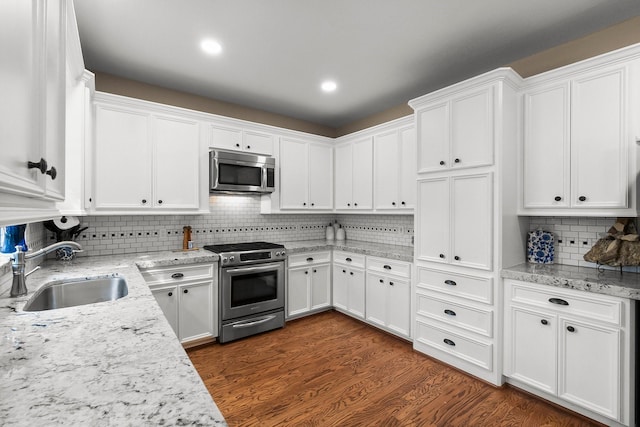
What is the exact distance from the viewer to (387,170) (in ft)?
12.1

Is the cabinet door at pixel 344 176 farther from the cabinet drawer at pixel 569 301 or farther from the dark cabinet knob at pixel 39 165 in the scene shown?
the dark cabinet knob at pixel 39 165

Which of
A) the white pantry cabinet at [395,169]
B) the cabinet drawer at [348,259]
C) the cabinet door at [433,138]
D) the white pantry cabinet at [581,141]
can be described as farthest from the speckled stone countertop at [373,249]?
the white pantry cabinet at [581,141]

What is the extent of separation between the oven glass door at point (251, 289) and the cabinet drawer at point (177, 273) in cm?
17

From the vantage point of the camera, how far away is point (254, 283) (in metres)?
3.37

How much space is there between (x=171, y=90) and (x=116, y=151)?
102 centimetres

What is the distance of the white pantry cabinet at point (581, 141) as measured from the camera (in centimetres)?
208

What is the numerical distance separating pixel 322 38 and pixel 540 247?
100 inches

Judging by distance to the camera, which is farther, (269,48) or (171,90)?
(171,90)

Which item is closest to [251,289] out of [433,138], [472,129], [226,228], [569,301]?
[226,228]

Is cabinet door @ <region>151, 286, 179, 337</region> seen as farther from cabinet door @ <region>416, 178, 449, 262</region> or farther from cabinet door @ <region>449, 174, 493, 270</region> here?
cabinet door @ <region>449, 174, 493, 270</region>

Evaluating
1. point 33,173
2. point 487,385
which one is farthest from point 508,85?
point 33,173

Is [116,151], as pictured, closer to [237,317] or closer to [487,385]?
[237,317]

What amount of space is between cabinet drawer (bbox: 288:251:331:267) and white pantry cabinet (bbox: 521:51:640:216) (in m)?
2.30

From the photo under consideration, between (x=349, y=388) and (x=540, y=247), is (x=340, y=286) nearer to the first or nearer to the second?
(x=349, y=388)
